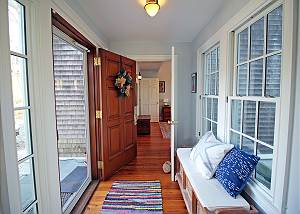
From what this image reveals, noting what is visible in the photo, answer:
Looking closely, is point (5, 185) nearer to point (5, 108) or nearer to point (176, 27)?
point (5, 108)

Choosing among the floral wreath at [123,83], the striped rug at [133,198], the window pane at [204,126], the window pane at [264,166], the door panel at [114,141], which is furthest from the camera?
the window pane at [204,126]

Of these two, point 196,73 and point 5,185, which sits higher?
point 196,73

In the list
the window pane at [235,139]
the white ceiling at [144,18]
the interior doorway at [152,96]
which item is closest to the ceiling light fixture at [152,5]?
the white ceiling at [144,18]

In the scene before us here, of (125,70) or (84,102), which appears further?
(125,70)

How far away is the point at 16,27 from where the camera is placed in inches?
49.6

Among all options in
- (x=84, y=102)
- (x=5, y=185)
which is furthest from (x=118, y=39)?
(x=5, y=185)

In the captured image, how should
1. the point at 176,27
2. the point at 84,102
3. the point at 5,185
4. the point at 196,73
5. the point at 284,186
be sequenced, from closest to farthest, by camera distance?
the point at 5,185
the point at 284,186
the point at 84,102
the point at 176,27
the point at 196,73

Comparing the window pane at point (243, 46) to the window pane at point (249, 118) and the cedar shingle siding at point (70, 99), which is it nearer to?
the window pane at point (249, 118)

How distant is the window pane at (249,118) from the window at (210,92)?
80 centimetres

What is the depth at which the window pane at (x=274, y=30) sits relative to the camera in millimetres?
1361

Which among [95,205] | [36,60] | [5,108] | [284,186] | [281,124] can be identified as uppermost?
[36,60]

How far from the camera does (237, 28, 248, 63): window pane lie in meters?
1.88

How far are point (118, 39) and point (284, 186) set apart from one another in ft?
11.6

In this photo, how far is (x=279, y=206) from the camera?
1265 millimetres
